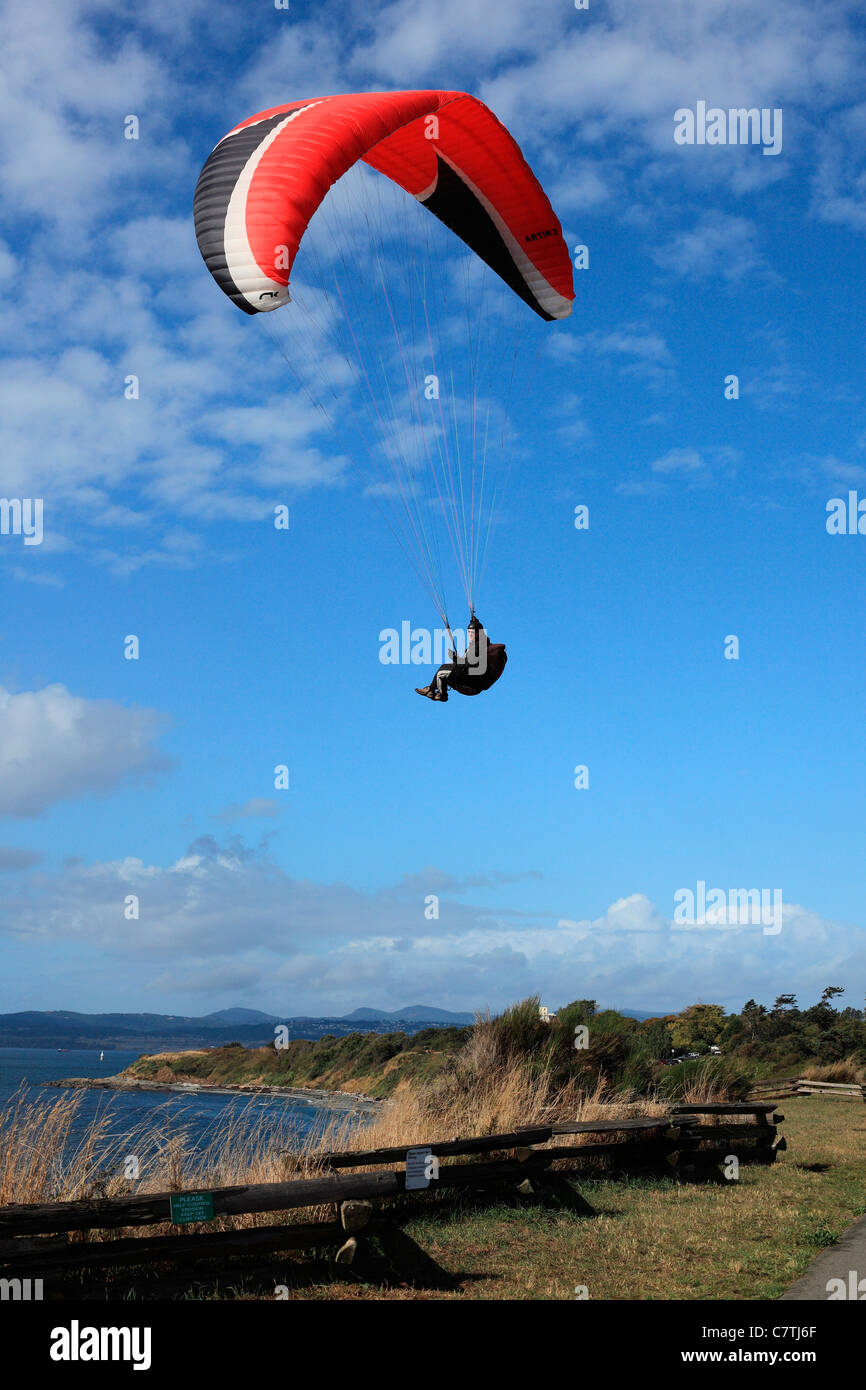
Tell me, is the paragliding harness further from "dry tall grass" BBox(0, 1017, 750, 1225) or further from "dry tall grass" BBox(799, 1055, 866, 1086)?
"dry tall grass" BBox(799, 1055, 866, 1086)

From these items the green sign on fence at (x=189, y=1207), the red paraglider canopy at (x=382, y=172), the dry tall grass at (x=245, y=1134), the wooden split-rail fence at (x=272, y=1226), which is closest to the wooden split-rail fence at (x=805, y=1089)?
the dry tall grass at (x=245, y=1134)

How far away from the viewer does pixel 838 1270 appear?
7.05 m

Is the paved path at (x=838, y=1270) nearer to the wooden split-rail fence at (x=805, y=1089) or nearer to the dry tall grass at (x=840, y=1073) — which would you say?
the wooden split-rail fence at (x=805, y=1089)

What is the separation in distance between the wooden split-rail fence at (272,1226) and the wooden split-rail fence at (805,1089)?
55.9ft

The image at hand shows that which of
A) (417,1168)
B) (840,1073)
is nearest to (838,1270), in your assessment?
(417,1168)

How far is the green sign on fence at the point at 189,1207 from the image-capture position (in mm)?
6309

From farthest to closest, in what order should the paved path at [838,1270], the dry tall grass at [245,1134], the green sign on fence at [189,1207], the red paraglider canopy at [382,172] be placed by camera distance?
the red paraglider canopy at [382,172] → the dry tall grass at [245,1134] → the paved path at [838,1270] → the green sign on fence at [189,1207]

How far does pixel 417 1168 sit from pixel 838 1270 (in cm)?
322

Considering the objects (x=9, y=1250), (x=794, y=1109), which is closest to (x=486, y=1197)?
(x=9, y=1250)

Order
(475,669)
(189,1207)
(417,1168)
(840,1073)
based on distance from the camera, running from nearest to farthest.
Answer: (189,1207)
(417,1168)
(475,669)
(840,1073)

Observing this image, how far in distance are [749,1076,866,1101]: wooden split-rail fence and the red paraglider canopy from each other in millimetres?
20488

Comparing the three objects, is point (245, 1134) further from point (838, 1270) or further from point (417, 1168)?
point (838, 1270)

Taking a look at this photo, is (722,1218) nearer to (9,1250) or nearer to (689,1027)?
(9,1250)

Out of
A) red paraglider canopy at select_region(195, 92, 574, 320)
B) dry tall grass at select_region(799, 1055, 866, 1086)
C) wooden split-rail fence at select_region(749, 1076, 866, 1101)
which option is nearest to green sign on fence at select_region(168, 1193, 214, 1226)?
red paraglider canopy at select_region(195, 92, 574, 320)
